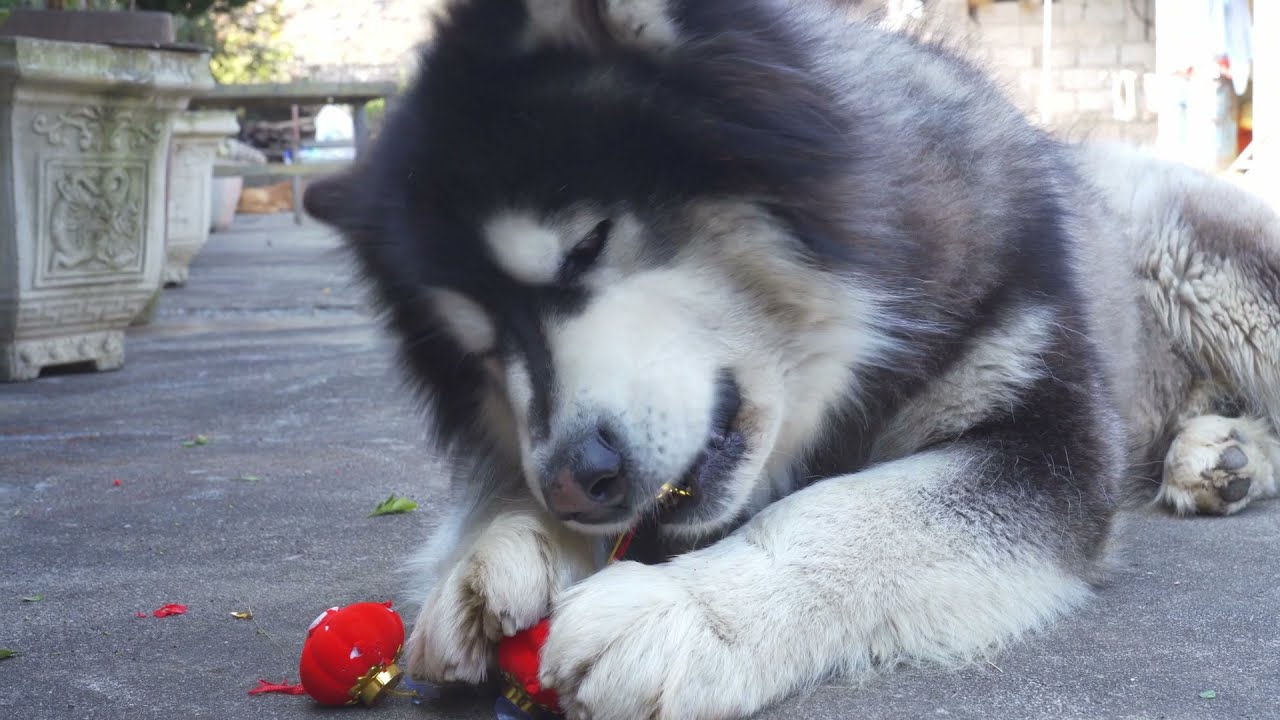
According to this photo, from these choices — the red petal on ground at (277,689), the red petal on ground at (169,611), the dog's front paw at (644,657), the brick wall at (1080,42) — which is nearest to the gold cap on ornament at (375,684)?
the red petal on ground at (277,689)

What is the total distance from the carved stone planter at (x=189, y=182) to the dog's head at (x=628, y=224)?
6.73 meters

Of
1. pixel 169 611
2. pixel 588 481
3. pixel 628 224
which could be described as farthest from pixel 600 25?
pixel 169 611

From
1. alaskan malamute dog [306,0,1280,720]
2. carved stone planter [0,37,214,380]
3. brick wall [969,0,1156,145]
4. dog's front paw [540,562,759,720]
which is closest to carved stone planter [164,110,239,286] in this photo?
carved stone planter [0,37,214,380]

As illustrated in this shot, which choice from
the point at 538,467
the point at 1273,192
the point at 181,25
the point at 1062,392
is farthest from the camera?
the point at 181,25

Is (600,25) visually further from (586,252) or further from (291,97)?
(291,97)

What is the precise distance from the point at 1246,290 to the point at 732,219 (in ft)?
6.41

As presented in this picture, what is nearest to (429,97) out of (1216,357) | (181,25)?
(1216,357)

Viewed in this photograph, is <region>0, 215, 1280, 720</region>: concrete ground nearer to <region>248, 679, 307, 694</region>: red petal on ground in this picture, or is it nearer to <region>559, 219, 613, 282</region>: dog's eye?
<region>248, 679, 307, 694</region>: red petal on ground

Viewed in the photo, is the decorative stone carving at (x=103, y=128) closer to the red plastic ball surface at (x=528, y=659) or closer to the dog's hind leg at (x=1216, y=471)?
the red plastic ball surface at (x=528, y=659)

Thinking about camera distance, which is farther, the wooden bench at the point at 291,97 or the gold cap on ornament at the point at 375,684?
the wooden bench at the point at 291,97

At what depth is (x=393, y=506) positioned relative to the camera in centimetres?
343

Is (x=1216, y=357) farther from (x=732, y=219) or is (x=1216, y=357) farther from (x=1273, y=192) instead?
(x=1273, y=192)

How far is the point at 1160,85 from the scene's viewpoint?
10.4 m

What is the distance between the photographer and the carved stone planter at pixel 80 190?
5.17 m
